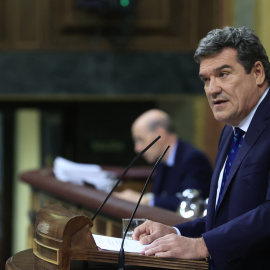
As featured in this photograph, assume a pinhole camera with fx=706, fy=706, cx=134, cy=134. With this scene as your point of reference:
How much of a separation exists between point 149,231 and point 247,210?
0.33 metres

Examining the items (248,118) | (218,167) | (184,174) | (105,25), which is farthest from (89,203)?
(105,25)

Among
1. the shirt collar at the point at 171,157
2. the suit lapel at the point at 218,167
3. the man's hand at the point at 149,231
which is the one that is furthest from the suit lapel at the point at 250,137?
the shirt collar at the point at 171,157

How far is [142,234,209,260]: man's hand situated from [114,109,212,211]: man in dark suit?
8.20 ft

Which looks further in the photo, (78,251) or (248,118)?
(248,118)

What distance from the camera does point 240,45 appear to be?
2129 mm

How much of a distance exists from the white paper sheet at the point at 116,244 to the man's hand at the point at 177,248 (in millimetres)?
62

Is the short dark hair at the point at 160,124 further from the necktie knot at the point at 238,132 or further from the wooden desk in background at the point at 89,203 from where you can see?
the necktie knot at the point at 238,132

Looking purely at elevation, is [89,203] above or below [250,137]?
below

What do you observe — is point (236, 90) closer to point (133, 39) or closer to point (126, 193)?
point (126, 193)

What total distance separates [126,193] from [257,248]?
2.74 meters

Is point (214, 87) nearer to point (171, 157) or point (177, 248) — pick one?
point (177, 248)

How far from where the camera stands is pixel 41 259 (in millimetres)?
2043

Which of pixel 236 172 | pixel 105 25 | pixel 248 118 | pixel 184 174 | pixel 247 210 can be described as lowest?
pixel 184 174

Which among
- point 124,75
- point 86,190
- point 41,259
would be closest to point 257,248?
point 41,259
